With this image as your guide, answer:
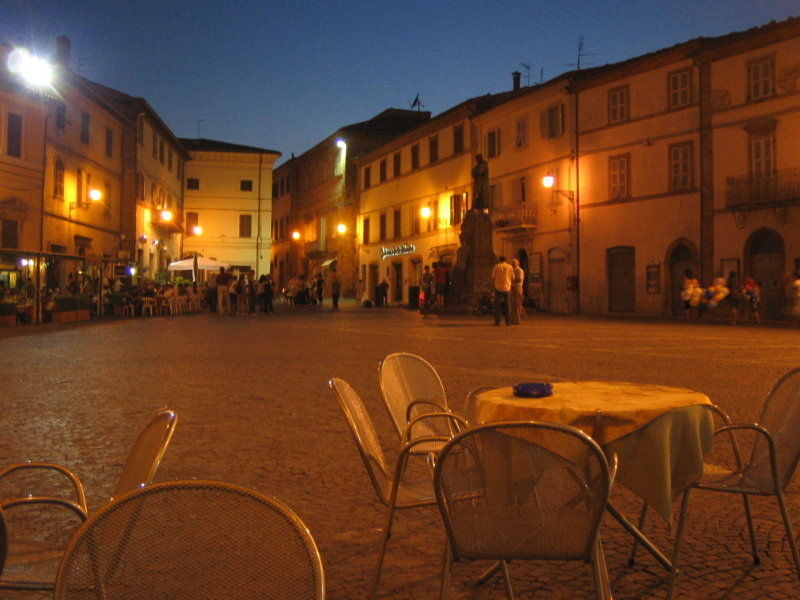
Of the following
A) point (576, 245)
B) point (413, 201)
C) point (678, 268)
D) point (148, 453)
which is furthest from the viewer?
point (413, 201)

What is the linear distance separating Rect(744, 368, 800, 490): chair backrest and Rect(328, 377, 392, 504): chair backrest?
1.59m

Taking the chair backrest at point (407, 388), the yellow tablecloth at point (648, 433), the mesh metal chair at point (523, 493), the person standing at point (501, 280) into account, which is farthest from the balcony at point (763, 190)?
the mesh metal chair at point (523, 493)

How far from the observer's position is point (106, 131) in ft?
122

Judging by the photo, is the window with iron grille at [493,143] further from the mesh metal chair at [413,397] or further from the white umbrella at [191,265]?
the mesh metal chair at [413,397]

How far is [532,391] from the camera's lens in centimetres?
358

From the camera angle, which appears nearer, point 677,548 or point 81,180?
point 677,548

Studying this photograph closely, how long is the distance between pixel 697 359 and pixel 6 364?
1026cm

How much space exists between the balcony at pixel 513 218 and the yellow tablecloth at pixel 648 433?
33389 mm

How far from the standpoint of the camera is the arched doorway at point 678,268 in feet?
97.0

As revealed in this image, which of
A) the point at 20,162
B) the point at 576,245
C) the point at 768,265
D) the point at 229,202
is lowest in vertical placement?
the point at 768,265

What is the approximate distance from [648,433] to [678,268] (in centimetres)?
2824

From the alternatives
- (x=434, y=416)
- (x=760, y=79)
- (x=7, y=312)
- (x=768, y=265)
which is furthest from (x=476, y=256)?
(x=434, y=416)

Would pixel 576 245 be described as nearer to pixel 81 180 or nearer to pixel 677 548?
pixel 81 180

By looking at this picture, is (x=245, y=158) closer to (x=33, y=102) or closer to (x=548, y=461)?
(x=33, y=102)
